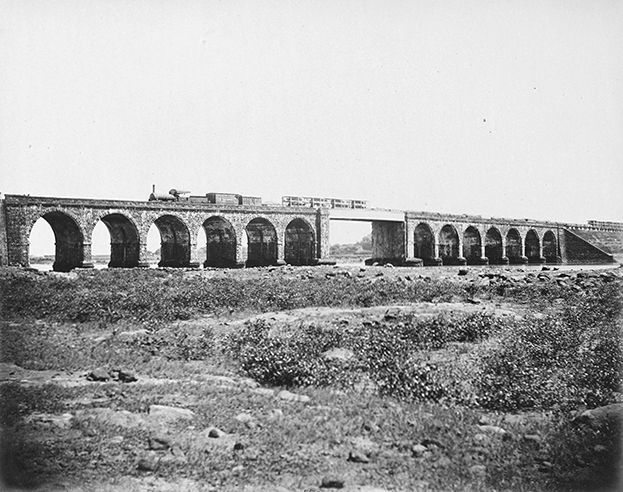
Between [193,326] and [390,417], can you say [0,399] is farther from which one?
[193,326]

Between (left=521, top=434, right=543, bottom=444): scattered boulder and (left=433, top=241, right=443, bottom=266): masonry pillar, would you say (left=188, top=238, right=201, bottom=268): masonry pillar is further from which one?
(left=521, top=434, right=543, bottom=444): scattered boulder

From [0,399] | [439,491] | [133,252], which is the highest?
[133,252]

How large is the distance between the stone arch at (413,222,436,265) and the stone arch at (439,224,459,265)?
2149 mm

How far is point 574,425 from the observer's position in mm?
5449

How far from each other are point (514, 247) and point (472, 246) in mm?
7263

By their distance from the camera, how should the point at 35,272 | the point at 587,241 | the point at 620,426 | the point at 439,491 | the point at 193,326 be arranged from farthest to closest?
1. the point at 587,241
2. the point at 35,272
3. the point at 193,326
4. the point at 620,426
5. the point at 439,491

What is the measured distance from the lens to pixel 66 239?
1032 inches

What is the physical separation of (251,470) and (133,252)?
25364 millimetres

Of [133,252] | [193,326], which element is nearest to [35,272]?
[133,252]

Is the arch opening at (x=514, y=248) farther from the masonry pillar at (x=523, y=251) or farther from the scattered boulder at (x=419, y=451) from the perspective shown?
the scattered boulder at (x=419, y=451)

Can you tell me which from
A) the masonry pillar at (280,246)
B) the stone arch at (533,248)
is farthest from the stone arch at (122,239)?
the stone arch at (533,248)

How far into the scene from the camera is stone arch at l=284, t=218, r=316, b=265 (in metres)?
35.1

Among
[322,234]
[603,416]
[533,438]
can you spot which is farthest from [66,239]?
[603,416]

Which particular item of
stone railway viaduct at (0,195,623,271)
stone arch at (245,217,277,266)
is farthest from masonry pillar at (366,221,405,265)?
stone arch at (245,217,277,266)
